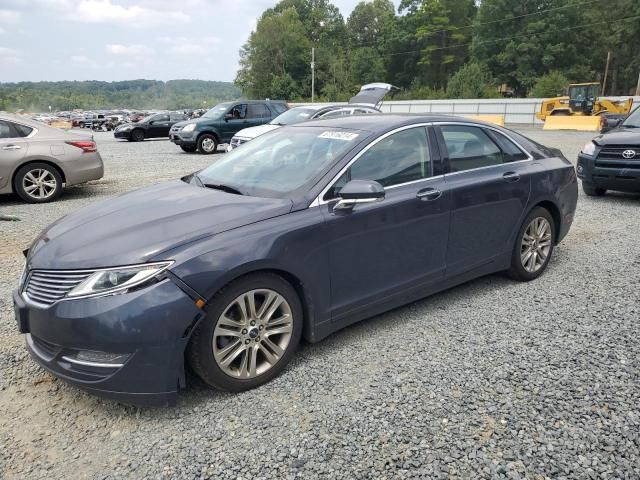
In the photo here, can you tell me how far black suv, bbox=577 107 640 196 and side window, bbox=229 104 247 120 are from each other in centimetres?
1115

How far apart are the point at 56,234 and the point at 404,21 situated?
282 feet

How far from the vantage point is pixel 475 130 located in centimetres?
433

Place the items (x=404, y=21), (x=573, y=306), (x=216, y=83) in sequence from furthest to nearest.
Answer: (x=216, y=83) → (x=404, y=21) → (x=573, y=306)

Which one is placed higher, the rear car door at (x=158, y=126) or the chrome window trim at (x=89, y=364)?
the rear car door at (x=158, y=126)

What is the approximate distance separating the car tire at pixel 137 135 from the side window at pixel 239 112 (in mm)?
8745

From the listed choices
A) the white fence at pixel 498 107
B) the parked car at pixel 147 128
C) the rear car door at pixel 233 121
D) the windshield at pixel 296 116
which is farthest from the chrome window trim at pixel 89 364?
the white fence at pixel 498 107

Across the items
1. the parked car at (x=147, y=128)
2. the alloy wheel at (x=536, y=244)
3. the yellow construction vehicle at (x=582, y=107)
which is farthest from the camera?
the yellow construction vehicle at (x=582, y=107)

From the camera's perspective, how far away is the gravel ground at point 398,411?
2416 mm

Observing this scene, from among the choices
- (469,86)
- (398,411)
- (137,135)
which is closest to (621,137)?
(398,411)

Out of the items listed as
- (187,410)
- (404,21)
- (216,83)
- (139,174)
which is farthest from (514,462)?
(216,83)

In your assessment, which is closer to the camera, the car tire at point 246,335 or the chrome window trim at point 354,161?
the car tire at point 246,335

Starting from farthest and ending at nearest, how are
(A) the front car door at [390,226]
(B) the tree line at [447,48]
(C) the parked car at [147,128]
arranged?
(B) the tree line at [447,48], (C) the parked car at [147,128], (A) the front car door at [390,226]

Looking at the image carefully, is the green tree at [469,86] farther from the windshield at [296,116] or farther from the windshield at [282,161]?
the windshield at [282,161]

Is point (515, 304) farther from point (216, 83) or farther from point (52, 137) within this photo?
point (216, 83)
